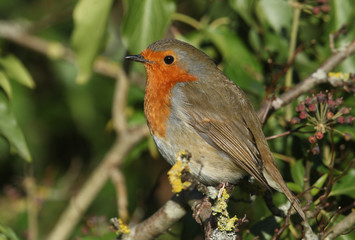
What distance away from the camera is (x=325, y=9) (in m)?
3.60

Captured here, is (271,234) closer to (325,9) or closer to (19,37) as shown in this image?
(325,9)

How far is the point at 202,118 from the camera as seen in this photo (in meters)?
3.54

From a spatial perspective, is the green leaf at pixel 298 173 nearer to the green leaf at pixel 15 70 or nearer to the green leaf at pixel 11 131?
the green leaf at pixel 11 131

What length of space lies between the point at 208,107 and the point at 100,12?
0.97m

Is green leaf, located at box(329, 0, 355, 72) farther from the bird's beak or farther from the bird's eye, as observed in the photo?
the bird's beak

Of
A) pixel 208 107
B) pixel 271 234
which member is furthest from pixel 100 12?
pixel 271 234

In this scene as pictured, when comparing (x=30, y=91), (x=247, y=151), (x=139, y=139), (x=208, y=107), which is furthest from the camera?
(x=30, y=91)

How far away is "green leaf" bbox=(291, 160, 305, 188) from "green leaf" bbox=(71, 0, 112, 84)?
1601 millimetres

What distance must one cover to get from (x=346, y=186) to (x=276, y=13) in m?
1.38

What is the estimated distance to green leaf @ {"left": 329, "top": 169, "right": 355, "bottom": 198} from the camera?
2.99 meters

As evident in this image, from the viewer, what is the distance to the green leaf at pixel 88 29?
358 cm

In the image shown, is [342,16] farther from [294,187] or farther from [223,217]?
[223,217]

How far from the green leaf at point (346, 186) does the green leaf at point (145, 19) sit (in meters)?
1.48

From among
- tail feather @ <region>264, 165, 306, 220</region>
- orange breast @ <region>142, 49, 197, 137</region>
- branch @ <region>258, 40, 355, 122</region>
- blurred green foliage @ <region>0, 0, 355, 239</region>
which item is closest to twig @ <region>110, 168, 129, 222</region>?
blurred green foliage @ <region>0, 0, 355, 239</region>
